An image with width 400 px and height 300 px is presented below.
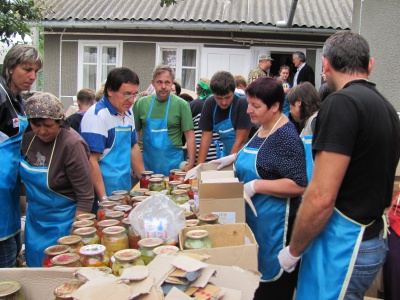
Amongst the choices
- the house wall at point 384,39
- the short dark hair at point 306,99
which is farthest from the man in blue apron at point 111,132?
the house wall at point 384,39

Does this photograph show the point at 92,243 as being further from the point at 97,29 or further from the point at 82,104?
the point at 97,29

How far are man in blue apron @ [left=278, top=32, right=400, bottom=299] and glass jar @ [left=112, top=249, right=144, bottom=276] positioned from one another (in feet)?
2.49

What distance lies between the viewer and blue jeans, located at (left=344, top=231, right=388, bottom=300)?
71.8 inches

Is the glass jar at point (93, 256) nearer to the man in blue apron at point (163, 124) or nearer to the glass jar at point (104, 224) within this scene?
the glass jar at point (104, 224)

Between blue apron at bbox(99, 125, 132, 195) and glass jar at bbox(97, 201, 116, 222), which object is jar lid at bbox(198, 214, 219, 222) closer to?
glass jar at bbox(97, 201, 116, 222)

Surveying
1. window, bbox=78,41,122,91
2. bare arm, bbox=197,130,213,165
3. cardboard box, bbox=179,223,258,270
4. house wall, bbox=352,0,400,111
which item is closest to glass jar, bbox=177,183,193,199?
cardboard box, bbox=179,223,258,270

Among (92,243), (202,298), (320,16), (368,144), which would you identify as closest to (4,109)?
(92,243)

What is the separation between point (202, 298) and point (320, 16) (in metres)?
10.0

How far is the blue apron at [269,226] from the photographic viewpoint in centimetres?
249

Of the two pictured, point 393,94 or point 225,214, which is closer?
point 225,214

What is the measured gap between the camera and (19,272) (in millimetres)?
1538

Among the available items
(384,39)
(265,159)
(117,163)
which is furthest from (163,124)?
(384,39)

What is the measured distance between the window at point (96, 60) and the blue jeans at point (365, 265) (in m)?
9.66

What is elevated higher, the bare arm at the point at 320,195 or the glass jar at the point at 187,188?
the bare arm at the point at 320,195
